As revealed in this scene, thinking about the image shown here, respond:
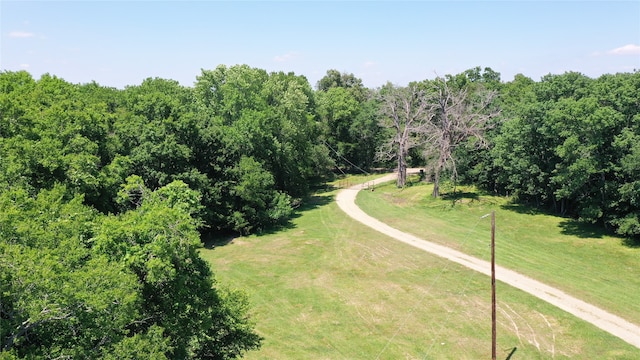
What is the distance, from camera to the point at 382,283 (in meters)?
35.3

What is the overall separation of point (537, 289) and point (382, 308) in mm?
11754

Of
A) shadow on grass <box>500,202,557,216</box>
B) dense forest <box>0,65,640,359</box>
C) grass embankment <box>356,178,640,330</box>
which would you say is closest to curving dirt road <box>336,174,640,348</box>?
grass embankment <box>356,178,640,330</box>

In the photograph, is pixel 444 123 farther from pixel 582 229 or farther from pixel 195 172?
pixel 195 172

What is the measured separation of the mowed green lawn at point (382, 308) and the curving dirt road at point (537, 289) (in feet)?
3.11

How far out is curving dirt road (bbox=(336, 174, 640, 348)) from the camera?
27.0m

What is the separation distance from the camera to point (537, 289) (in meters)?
32.8

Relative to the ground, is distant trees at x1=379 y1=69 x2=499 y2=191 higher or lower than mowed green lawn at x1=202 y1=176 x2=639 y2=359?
higher

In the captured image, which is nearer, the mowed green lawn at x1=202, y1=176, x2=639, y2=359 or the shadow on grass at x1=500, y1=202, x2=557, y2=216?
the mowed green lawn at x1=202, y1=176, x2=639, y2=359

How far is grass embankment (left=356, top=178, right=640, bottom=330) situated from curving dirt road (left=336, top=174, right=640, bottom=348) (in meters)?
0.83

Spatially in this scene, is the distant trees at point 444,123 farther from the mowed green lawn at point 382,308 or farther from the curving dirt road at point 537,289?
the mowed green lawn at point 382,308

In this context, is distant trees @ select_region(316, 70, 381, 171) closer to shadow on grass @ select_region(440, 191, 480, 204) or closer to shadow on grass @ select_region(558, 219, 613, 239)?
shadow on grass @ select_region(440, 191, 480, 204)

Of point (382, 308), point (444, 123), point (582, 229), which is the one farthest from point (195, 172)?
point (582, 229)

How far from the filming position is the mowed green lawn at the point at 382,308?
84.5 ft

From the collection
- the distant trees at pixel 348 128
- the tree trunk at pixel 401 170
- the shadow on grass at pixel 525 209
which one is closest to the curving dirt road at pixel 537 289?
the shadow on grass at pixel 525 209
